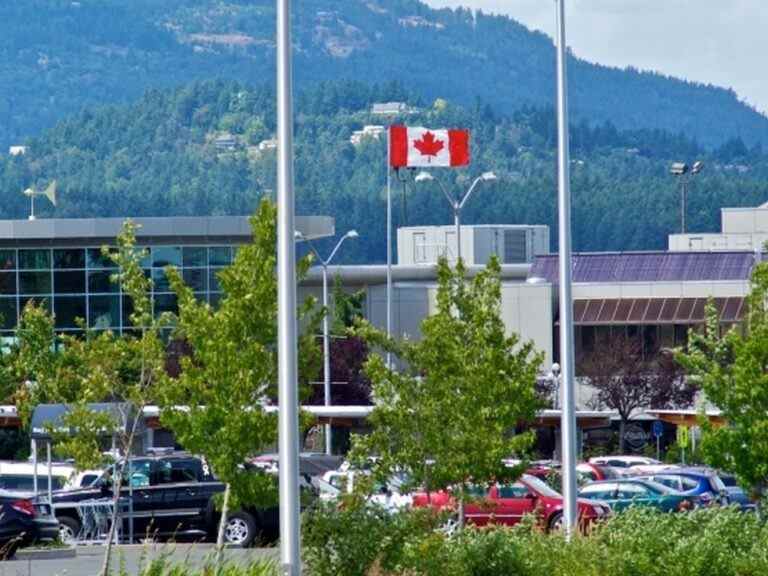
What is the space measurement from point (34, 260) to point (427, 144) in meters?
15.5

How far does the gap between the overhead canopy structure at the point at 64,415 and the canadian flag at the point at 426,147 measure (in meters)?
35.5

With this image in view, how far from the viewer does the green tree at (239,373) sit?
29656 millimetres

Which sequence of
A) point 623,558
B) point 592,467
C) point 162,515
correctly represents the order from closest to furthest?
1. point 623,558
2. point 162,515
3. point 592,467

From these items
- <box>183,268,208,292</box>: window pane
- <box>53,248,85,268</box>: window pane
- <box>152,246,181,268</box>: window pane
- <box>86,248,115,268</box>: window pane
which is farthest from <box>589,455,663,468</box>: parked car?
<box>53,248,85,268</box>: window pane

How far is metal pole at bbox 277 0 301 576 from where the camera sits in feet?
64.1

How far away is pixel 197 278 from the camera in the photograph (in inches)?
2953

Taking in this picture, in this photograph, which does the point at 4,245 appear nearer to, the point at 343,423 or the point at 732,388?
the point at 343,423

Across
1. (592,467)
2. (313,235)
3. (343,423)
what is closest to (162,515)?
(592,467)

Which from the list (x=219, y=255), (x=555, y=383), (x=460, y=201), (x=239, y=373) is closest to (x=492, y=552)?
(x=239, y=373)

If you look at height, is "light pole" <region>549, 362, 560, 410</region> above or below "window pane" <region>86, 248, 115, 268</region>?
below

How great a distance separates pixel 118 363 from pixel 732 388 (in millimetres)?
10221

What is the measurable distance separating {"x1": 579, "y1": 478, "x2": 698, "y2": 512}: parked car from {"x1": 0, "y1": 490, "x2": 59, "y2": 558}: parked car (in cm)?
1070

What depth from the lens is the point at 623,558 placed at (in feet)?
72.5

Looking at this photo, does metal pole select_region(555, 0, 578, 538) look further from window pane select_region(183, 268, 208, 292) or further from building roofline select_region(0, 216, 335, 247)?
window pane select_region(183, 268, 208, 292)
